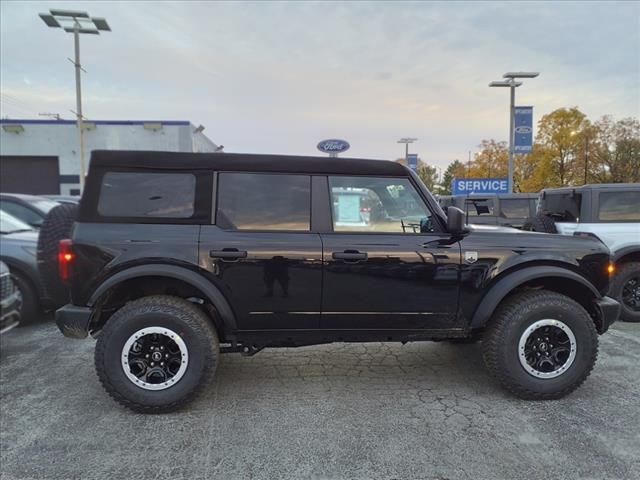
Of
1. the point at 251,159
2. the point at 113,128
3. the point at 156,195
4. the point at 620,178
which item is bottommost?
the point at 156,195

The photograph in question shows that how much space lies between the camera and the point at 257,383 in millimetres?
3750

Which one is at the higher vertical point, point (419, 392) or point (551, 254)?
point (551, 254)

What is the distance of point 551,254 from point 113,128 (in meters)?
28.0

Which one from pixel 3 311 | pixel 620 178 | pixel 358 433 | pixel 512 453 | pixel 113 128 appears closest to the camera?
pixel 512 453

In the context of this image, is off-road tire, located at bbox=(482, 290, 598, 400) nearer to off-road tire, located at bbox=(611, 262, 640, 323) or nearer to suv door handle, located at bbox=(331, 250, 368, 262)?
suv door handle, located at bbox=(331, 250, 368, 262)

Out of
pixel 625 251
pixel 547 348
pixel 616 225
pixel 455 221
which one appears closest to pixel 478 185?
pixel 616 225

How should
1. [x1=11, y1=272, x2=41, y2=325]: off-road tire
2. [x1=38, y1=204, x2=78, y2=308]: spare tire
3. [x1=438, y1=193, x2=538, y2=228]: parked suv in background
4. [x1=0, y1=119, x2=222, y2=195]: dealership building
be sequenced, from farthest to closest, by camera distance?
1. [x1=0, y1=119, x2=222, y2=195]: dealership building
2. [x1=438, y1=193, x2=538, y2=228]: parked suv in background
3. [x1=11, y1=272, x2=41, y2=325]: off-road tire
4. [x1=38, y1=204, x2=78, y2=308]: spare tire

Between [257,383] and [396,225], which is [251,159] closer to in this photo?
[396,225]

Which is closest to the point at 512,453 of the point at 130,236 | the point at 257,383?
the point at 257,383

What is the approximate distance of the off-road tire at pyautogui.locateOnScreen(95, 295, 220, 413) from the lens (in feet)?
10.2

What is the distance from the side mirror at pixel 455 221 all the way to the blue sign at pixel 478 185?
14.5m

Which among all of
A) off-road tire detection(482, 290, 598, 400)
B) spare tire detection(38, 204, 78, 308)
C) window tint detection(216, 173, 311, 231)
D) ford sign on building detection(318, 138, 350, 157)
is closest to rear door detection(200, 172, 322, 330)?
window tint detection(216, 173, 311, 231)

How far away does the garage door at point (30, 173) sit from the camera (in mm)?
26672

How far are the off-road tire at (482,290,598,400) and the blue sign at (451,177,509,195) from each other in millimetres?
14244
